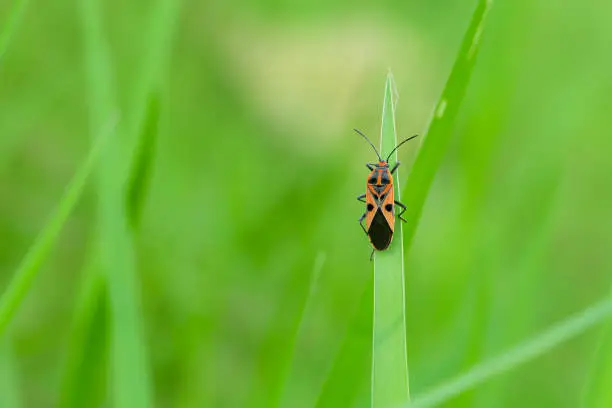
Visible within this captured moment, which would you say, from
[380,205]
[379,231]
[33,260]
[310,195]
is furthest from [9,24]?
[310,195]

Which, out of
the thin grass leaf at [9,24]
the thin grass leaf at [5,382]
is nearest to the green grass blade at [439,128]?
the thin grass leaf at [9,24]

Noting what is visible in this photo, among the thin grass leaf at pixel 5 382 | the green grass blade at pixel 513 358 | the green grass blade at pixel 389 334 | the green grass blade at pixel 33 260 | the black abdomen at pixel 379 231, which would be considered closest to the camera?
the green grass blade at pixel 513 358

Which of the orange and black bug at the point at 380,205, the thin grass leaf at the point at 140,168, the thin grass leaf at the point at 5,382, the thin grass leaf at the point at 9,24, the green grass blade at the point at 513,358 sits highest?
the orange and black bug at the point at 380,205

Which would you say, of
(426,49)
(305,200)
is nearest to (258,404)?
(305,200)

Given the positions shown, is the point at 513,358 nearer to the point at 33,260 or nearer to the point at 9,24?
the point at 33,260

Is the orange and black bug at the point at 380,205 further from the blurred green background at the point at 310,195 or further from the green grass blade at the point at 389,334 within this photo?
the green grass blade at the point at 389,334

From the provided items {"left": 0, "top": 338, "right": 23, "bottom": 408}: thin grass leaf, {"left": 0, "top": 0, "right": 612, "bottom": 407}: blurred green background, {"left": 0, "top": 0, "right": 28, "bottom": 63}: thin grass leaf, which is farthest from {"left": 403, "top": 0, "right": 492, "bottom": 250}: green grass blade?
{"left": 0, "top": 338, "right": 23, "bottom": 408}: thin grass leaf

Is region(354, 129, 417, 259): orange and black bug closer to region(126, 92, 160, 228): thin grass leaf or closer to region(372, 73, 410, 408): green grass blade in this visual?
region(372, 73, 410, 408): green grass blade
